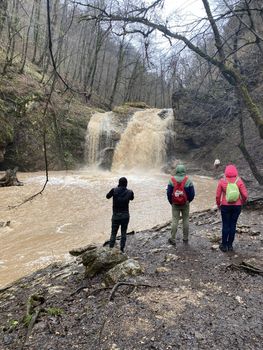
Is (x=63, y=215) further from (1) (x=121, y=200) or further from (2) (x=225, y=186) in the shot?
(2) (x=225, y=186)

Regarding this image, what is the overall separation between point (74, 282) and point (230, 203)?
2.94m

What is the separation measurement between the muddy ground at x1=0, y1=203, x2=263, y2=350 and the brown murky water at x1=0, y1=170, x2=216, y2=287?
1.47 m

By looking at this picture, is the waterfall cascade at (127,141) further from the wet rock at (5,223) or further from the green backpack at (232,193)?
the green backpack at (232,193)

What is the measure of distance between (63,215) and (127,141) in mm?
13560

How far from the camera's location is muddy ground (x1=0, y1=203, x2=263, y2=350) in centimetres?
377

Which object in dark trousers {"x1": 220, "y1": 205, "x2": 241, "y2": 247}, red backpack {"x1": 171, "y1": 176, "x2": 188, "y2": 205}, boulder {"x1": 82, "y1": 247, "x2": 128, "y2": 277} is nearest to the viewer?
boulder {"x1": 82, "y1": 247, "x2": 128, "y2": 277}

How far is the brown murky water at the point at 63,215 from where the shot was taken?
27.6 ft

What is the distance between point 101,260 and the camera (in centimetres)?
560

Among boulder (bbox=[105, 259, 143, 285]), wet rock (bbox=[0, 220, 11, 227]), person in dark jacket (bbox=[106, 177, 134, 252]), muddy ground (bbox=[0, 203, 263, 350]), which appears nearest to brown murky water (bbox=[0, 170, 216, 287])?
wet rock (bbox=[0, 220, 11, 227])

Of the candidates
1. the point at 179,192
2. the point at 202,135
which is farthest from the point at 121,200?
the point at 202,135

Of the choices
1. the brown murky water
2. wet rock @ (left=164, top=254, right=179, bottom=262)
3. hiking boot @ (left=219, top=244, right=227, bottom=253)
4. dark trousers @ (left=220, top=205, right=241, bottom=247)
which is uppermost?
dark trousers @ (left=220, top=205, right=241, bottom=247)

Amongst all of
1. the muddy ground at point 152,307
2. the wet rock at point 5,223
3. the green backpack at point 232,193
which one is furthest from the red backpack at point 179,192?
the wet rock at point 5,223

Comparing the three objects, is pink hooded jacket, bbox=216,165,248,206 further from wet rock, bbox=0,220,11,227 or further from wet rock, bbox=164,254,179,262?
wet rock, bbox=0,220,11,227

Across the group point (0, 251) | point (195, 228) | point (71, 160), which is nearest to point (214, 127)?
point (71, 160)
